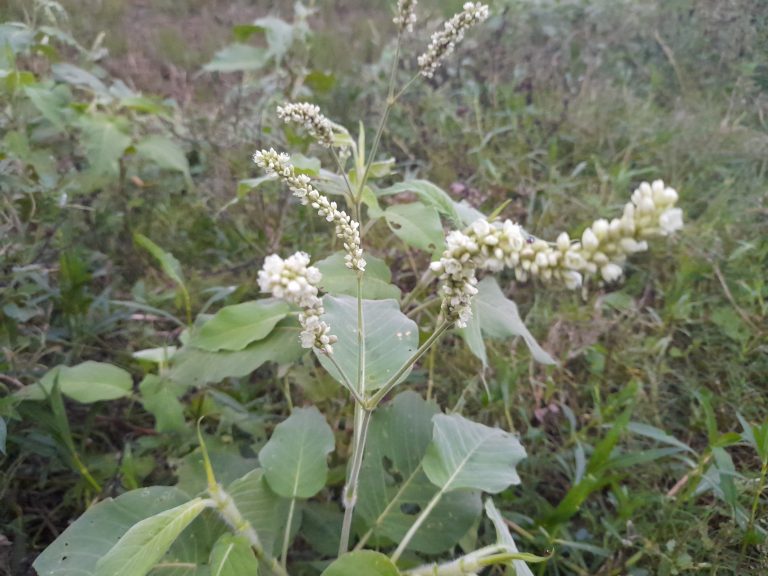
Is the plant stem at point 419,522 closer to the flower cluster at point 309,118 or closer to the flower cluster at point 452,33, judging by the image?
the flower cluster at point 309,118

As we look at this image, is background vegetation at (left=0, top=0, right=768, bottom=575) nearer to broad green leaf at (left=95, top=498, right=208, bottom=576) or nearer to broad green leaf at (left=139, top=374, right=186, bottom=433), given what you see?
broad green leaf at (left=139, top=374, right=186, bottom=433)

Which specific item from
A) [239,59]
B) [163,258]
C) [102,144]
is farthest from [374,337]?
[239,59]

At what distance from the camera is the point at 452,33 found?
128 centimetres

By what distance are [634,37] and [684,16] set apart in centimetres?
40

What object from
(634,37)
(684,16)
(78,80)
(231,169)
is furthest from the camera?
(634,37)

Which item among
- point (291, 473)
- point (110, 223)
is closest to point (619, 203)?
point (291, 473)

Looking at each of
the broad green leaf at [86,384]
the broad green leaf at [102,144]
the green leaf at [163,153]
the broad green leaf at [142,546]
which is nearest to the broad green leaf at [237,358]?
the broad green leaf at [86,384]

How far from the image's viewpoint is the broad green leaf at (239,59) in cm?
273

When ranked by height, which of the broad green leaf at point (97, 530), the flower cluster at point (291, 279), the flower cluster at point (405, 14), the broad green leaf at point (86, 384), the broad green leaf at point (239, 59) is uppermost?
the flower cluster at point (405, 14)

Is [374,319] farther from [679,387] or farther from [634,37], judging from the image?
[634,37]

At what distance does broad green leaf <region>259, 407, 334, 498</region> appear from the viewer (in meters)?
1.23

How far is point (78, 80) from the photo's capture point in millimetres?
2186

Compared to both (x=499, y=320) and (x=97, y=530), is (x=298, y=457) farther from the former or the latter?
(x=499, y=320)

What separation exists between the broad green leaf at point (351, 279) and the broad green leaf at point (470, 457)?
1.08 ft
